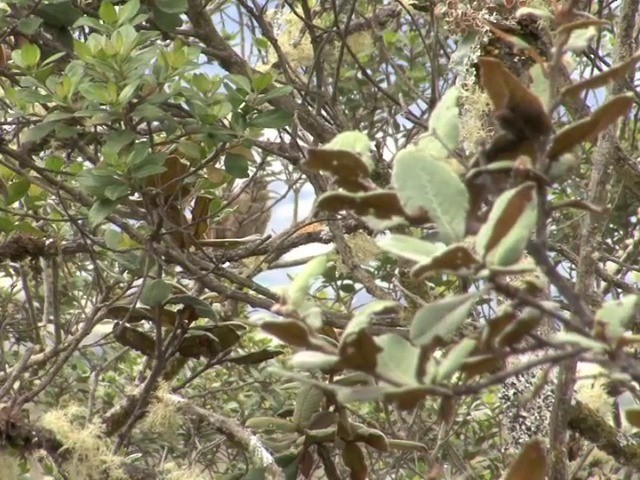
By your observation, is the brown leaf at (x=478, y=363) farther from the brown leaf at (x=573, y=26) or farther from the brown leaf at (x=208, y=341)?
the brown leaf at (x=208, y=341)

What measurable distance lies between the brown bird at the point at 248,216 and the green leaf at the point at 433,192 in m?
1.87

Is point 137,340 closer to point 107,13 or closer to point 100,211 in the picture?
point 100,211

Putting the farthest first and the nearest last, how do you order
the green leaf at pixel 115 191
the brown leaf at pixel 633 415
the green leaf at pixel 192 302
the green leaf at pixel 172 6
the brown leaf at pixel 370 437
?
the green leaf at pixel 172 6 < the green leaf at pixel 192 302 < the green leaf at pixel 115 191 < the brown leaf at pixel 370 437 < the brown leaf at pixel 633 415

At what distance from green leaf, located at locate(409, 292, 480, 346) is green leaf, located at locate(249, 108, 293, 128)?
0.83 m

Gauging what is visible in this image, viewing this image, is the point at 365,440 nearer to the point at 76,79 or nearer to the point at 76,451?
the point at 76,451

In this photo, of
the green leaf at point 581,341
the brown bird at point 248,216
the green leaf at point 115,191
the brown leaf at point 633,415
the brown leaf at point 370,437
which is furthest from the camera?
the brown bird at point 248,216

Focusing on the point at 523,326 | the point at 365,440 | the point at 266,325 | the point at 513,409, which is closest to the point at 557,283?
the point at 523,326

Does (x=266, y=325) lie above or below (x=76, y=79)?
below

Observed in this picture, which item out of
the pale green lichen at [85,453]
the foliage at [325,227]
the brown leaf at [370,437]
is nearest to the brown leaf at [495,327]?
the foliage at [325,227]

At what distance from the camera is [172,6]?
144 cm

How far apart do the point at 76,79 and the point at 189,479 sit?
0.49 meters

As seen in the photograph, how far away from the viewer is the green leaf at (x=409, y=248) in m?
0.49

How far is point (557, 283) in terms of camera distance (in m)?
0.52

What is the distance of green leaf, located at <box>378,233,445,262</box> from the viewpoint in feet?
1.62
